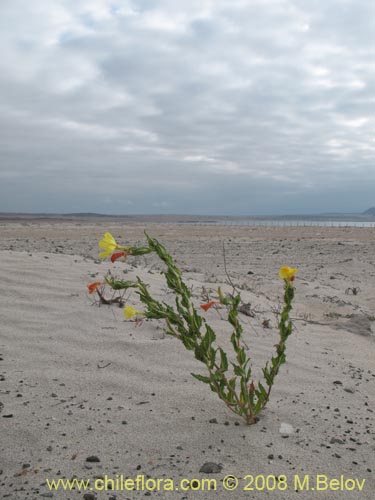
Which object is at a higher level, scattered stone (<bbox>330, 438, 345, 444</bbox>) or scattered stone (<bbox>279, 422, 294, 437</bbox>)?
scattered stone (<bbox>279, 422, 294, 437</bbox>)

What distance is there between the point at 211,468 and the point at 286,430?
1.74ft

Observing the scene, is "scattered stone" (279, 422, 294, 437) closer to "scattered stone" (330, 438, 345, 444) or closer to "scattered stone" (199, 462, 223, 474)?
"scattered stone" (330, 438, 345, 444)

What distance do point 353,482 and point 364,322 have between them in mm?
3246

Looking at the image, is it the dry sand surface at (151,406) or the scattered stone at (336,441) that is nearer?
the dry sand surface at (151,406)

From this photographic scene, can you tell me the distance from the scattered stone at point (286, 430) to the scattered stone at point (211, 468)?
45 centimetres

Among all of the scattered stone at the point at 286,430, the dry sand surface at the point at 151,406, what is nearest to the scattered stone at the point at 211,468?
the dry sand surface at the point at 151,406

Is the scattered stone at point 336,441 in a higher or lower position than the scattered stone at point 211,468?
lower

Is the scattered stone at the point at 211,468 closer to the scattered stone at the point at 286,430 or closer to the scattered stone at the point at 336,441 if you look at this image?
the scattered stone at the point at 286,430

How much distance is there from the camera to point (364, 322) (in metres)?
4.76

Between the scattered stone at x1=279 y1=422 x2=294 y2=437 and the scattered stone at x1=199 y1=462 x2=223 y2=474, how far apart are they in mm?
448

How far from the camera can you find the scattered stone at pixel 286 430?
2.12 meters

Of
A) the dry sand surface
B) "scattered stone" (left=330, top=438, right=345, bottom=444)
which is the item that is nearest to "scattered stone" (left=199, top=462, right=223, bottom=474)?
the dry sand surface

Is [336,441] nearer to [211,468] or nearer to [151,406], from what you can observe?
[211,468]

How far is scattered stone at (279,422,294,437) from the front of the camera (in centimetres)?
212
